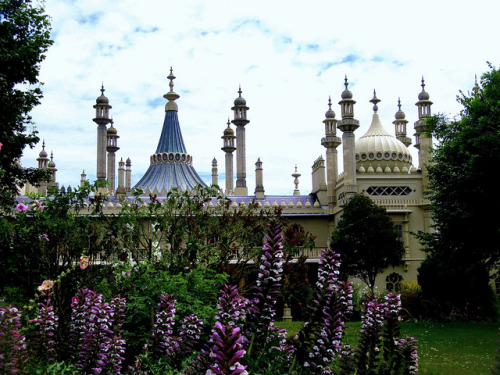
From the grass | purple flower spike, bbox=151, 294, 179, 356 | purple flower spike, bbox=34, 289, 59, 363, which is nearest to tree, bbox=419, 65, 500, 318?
the grass

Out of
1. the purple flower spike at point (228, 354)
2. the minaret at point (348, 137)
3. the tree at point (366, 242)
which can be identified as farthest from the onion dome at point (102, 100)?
the purple flower spike at point (228, 354)

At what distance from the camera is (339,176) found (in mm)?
31812

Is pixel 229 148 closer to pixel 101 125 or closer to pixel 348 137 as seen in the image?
pixel 101 125

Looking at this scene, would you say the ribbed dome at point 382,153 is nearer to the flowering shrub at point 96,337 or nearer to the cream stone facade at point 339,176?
the cream stone facade at point 339,176

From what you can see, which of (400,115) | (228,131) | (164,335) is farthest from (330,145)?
(164,335)

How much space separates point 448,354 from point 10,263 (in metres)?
9.77

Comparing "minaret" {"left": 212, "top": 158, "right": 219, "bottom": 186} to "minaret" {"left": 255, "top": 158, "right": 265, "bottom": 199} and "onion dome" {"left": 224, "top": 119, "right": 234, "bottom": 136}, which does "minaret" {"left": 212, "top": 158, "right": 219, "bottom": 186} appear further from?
"minaret" {"left": 255, "top": 158, "right": 265, "bottom": 199}

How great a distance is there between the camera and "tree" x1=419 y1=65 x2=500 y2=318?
17.7m

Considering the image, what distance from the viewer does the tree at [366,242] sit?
78.0ft

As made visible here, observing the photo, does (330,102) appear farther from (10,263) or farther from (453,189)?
(10,263)

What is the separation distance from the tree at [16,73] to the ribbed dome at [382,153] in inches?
807

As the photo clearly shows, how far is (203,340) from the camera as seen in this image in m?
7.45

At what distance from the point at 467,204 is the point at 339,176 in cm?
1363

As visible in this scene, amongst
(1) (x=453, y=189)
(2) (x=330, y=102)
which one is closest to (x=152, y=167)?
(2) (x=330, y=102)
